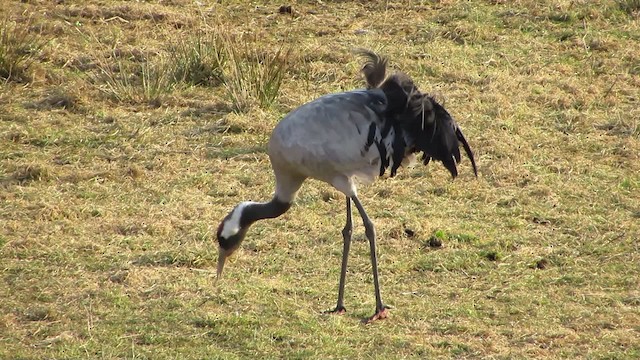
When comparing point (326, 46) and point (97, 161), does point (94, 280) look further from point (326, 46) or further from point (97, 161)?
point (326, 46)

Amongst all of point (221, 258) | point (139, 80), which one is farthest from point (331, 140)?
point (139, 80)

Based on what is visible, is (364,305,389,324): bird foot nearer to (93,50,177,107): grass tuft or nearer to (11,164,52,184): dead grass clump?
(11,164,52,184): dead grass clump

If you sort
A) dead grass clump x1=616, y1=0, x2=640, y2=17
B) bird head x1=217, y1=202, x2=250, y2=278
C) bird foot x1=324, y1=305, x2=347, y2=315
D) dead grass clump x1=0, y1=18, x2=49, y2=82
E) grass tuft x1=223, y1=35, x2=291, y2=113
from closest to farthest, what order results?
bird foot x1=324, y1=305, x2=347, y2=315 → bird head x1=217, y1=202, x2=250, y2=278 → grass tuft x1=223, y1=35, x2=291, y2=113 → dead grass clump x1=0, y1=18, x2=49, y2=82 → dead grass clump x1=616, y1=0, x2=640, y2=17

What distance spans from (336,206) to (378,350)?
202 centimetres

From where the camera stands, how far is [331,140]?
6.77 meters

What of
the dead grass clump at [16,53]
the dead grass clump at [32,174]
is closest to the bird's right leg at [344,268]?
the dead grass clump at [32,174]

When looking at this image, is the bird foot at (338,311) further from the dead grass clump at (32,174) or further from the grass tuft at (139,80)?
the grass tuft at (139,80)

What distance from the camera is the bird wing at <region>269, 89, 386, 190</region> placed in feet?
22.1

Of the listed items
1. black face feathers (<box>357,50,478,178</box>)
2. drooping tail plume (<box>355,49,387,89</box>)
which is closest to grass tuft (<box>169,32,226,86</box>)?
drooping tail plume (<box>355,49,387,89</box>)

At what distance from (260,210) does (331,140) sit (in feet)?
2.01

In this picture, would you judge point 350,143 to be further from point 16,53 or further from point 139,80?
point 16,53

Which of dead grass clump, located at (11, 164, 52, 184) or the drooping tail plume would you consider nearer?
the drooping tail plume

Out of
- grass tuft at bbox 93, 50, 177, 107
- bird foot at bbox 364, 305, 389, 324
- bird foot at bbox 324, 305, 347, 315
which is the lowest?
grass tuft at bbox 93, 50, 177, 107

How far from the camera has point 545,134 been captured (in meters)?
9.40
